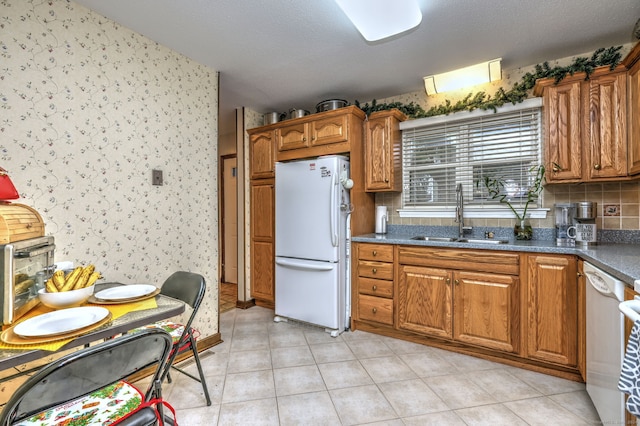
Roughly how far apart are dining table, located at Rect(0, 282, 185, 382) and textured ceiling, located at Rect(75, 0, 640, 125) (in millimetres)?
1775

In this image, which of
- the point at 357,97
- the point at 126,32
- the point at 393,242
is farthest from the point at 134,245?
the point at 357,97

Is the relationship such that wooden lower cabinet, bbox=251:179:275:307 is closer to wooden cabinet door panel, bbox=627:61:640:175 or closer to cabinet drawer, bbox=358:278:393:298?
cabinet drawer, bbox=358:278:393:298

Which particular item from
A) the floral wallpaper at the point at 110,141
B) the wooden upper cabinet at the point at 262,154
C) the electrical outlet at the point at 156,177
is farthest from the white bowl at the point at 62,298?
the wooden upper cabinet at the point at 262,154

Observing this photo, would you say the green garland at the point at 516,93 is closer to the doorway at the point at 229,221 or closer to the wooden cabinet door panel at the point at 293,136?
the wooden cabinet door panel at the point at 293,136

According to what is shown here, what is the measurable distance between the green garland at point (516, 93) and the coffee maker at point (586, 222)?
95 cm

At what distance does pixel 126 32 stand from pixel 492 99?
3044 millimetres

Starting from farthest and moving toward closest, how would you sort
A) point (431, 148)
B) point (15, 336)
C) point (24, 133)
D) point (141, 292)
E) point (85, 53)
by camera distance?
point (431, 148)
point (85, 53)
point (24, 133)
point (141, 292)
point (15, 336)

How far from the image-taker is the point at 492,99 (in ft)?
8.90

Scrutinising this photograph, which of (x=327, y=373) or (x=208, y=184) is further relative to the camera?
(x=208, y=184)

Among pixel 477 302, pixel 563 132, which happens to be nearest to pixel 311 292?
pixel 477 302

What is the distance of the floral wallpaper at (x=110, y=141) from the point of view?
1.60 metres

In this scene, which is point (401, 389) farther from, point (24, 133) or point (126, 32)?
point (126, 32)

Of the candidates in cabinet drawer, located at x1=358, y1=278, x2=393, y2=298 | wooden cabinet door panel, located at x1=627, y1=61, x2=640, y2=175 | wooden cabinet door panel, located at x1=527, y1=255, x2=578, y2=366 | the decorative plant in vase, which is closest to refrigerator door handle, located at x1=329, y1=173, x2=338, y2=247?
cabinet drawer, located at x1=358, y1=278, x2=393, y2=298

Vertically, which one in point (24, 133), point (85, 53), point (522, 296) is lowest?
point (522, 296)
